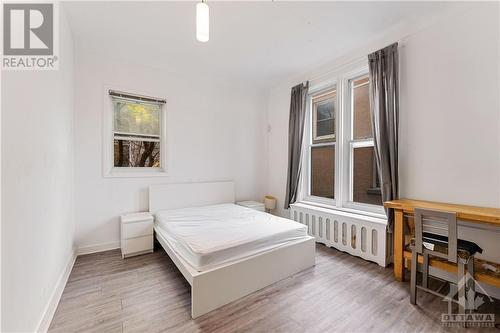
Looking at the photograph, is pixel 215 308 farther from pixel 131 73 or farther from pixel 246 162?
pixel 131 73

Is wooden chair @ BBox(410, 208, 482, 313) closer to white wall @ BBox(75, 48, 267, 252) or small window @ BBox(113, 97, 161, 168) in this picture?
white wall @ BBox(75, 48, 267, 252)

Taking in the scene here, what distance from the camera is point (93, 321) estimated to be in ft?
5.40

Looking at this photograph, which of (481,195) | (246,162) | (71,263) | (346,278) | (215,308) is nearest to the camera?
(215,308)

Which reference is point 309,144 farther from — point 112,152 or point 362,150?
point 112,152

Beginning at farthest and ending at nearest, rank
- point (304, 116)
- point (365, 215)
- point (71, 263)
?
point (304, 116), point (365, 215), point (71, 263)

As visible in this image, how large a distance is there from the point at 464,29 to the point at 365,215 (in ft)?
7.30

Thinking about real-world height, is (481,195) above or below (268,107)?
below

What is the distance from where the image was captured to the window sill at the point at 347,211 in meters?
2.64

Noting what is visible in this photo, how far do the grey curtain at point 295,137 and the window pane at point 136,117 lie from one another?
237cm

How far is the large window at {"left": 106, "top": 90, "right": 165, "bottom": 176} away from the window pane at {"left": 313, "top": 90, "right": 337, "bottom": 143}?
2654mm

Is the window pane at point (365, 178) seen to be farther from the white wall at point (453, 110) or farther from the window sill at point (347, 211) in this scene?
the white wall at point (453, 110)

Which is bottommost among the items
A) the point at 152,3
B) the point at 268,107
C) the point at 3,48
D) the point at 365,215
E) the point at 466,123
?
the point at 365,215

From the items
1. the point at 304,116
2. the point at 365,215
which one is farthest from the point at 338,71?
the point at 365,215

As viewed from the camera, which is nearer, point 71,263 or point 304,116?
point 71,263
